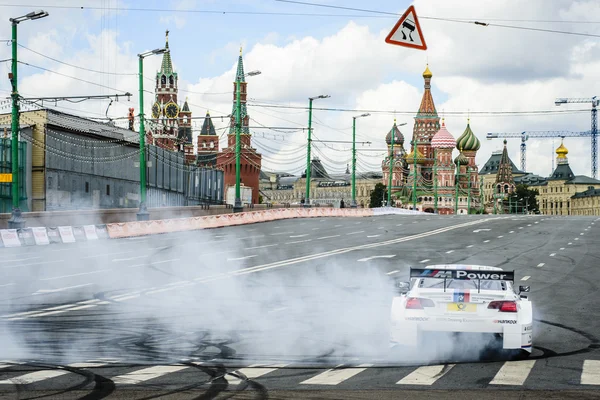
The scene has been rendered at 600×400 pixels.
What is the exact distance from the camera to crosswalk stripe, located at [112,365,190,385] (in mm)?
9641

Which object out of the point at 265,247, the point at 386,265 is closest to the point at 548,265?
the point at 386,265

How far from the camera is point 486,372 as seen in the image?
10.6 meters

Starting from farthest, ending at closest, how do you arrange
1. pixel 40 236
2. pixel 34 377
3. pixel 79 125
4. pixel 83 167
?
pixel 79 125 < pixel 83 167 < pixel 40 236 < pixel 34 377

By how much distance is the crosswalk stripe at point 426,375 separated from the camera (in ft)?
32.3

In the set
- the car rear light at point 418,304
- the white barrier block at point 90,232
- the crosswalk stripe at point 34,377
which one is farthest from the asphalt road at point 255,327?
the white barrier block at point 90,232

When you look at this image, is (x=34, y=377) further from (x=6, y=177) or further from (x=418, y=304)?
(x=6, y=177)

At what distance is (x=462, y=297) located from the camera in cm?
1162

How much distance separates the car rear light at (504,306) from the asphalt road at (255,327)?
2.34ft

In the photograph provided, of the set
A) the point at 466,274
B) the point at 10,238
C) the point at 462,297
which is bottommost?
the point at 10,238

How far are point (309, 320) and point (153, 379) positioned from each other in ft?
20.4

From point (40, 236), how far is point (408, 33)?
22283mm

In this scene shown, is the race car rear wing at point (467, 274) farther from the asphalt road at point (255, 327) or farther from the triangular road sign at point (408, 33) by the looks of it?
the triangular road sign at point (408, 33)

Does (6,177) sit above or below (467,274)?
above

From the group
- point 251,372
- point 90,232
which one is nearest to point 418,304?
point 251,372
